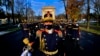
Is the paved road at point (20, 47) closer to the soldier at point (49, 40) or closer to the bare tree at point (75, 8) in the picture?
the soldier at point (49, 40)

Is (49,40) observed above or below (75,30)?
above

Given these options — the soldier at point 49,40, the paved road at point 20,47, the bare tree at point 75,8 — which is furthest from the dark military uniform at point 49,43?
the bare tree at point 75,8

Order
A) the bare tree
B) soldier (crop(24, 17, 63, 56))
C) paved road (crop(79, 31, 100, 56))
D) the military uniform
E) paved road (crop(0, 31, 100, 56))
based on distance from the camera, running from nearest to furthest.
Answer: soldier (crop(24, 17, 63, 56)) → paved road (crop(79, 31, 100, 56)) → the military uniform → paved road (crop(0, 31, 100, 56)) → the bare tree

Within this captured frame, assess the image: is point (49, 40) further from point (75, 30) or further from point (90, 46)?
point (90, 46)

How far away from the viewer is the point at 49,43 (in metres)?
6.73

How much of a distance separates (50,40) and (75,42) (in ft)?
58.4

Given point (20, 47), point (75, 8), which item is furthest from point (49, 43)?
point (75, 8)

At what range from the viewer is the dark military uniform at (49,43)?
22.1 feet

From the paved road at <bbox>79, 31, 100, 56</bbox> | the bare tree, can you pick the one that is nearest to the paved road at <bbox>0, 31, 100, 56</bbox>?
the paved road at <bbox>79, 31, 100, 56</bbox>

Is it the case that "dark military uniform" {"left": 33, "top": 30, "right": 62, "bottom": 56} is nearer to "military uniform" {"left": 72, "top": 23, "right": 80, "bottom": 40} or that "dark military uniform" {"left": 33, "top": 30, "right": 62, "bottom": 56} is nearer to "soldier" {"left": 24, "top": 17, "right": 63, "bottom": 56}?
"soldier" {"left": 24, "top": 17, "right": 63, "bottom": 56}

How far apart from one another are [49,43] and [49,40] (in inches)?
2.3

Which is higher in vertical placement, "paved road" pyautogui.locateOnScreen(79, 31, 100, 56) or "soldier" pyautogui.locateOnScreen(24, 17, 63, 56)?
"soldier" pyautogui.locateOnScreen(24, 17, 63, 56)

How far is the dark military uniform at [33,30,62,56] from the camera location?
265 inches

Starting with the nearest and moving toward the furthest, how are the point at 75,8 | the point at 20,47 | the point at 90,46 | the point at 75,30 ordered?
the point at 75,30, the point at 20,47, the point at 90,46, the point at 75,8
